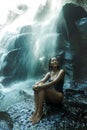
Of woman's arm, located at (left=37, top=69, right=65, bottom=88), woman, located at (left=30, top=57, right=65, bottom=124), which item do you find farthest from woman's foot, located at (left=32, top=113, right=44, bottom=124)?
woman's arm, located at (left=37, top=69, right=65, bottom=88)

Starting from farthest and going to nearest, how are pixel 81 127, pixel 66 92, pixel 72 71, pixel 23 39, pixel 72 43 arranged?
1. pixel 23 39
2. pixel 72 43
3. pixel 72 71
4. pixel 66 92
5. pixel 81 127

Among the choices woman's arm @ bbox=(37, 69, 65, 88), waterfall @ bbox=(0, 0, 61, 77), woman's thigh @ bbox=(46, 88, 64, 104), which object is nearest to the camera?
woman's arm @ bbox=(37, 69, 65, 88)

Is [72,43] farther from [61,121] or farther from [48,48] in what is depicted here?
[61,121]

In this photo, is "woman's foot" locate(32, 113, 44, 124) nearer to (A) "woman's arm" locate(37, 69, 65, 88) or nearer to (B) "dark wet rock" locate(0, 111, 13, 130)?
(B) "dark wet rock" locate(0, 111, 13, 130)

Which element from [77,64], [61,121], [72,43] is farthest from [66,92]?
[72,43]

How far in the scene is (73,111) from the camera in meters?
7.54

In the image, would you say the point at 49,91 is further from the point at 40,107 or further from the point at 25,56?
the point at 25,56

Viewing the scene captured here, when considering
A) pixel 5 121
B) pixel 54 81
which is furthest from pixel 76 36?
pixel 5 121

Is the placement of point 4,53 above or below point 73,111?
below

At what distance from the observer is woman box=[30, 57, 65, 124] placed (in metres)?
6.96

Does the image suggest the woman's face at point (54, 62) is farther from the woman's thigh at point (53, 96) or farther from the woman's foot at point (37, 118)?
the woman's foot at point (37, 118)

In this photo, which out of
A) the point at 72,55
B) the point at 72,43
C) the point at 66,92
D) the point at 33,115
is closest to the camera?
the point at 33,115

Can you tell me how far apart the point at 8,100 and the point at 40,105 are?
283 cm

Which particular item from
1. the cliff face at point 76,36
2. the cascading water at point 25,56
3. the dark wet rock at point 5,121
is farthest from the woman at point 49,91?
the cliff face at point 76,36
